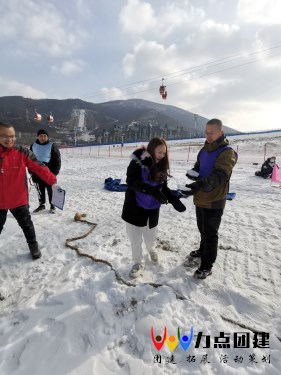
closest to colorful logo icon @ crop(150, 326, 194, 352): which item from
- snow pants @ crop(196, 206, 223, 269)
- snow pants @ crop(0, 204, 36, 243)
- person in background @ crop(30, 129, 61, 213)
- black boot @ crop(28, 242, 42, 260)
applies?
snow pants @ crop(196, 206, 223, 269)

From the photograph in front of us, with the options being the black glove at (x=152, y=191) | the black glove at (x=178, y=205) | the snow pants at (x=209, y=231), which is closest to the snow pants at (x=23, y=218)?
the black glove at (x=152, y=191)

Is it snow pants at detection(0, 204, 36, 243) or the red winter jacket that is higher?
the red winter jacket

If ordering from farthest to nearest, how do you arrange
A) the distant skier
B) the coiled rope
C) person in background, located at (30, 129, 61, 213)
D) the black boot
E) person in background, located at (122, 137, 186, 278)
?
the distant skier, person in background, located at (30, 129, 61, 213), the black boot, the coiled rope, person in background, located at (122, 137, 186, 278)

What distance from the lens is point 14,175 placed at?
3.24 m

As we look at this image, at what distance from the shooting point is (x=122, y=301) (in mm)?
2746

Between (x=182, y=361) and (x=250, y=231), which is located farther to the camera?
(x=250, y=231)

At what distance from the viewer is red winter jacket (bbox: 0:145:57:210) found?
10.3 ft

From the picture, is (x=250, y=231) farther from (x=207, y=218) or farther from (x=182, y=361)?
(x=182, y=361)

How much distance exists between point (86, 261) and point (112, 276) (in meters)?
0.59

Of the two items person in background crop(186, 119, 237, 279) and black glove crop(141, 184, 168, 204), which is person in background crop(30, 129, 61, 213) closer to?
black glove crop(141, 184, 168, 204)

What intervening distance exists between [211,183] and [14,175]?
99.7 inches

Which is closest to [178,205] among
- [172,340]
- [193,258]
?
[193,258]

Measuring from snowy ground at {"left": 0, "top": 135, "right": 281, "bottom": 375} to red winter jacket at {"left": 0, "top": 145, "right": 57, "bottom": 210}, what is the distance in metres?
0.98

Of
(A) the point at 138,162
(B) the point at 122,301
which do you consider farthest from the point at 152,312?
(A) the point at 138,162
